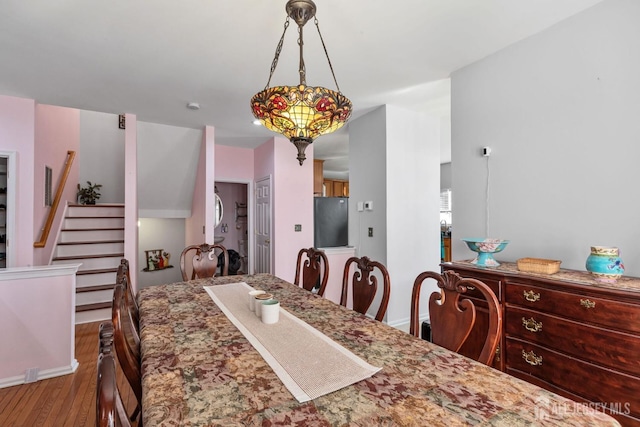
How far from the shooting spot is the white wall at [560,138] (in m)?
1.76

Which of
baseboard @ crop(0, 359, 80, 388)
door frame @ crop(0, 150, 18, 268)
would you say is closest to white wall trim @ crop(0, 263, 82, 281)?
baseboard @ crop(0, 359, 80, 388)

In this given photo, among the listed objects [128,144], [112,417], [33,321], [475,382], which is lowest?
[33,321]

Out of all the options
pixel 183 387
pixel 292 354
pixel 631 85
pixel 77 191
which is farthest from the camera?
pixel 77 191

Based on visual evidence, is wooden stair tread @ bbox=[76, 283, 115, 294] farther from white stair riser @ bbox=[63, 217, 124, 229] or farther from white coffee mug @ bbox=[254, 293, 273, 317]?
white coffee mug @ bbox=[254, 293, 273, 317]

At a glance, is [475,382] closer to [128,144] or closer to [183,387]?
[183,387]

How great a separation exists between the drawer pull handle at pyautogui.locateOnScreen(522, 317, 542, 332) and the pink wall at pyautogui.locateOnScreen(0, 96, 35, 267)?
14.6 ft

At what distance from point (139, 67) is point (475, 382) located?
3.08m

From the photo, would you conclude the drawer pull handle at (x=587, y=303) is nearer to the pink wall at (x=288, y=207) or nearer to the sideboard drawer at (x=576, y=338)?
the sideboard drawer at (x=576, y=338)

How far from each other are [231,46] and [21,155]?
8.68 ft

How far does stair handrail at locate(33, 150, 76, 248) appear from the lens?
3543 mm

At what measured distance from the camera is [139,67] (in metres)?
2.56

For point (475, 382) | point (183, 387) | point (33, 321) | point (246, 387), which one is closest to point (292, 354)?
point (246, 387)

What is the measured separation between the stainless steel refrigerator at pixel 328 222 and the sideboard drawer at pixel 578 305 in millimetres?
3184

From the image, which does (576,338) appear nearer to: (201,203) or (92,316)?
(201,203)
